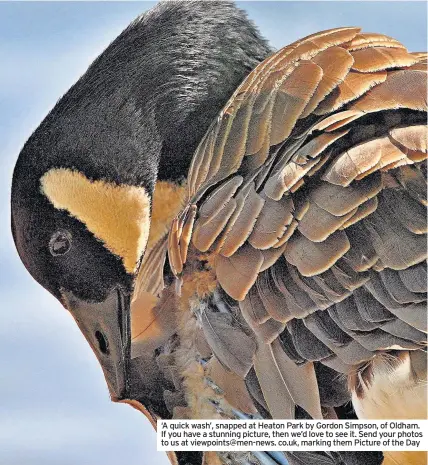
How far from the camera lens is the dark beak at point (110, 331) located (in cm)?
120

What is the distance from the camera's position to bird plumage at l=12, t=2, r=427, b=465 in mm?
1002

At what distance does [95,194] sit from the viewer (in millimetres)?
1237

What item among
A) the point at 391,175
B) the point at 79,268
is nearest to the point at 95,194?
the point at 79,268

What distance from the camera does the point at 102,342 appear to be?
122 cm

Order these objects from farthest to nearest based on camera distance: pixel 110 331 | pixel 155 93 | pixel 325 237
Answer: pixel 155 93 < pixel 110 331 < pixel 325 237

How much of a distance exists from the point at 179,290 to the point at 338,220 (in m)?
0.24

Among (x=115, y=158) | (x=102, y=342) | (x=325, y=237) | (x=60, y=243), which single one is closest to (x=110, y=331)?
(x=102, y=342)

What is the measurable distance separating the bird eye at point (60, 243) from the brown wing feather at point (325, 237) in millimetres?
202

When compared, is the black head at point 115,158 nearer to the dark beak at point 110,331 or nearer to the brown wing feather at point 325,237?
the dark beak at point 110,331

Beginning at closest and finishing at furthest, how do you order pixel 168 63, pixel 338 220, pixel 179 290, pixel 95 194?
pixel 338 220, pixel 179 290, pixel 95 194, pixel 168 63

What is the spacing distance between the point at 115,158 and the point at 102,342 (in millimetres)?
275

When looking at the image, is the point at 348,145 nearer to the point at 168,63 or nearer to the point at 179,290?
the point at 179,290

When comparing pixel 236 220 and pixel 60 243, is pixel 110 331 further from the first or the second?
pixel 236 220
